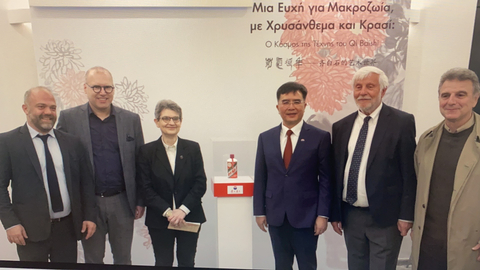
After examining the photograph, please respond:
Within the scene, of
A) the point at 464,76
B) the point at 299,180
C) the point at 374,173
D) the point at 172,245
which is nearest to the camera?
the point at 464,76

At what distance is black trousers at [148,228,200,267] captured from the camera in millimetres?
2242

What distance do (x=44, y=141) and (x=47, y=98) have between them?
1.18 feet

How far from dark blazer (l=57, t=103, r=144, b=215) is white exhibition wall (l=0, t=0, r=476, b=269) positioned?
0.08m

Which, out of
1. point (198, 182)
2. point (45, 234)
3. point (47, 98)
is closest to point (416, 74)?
point (198, 182)

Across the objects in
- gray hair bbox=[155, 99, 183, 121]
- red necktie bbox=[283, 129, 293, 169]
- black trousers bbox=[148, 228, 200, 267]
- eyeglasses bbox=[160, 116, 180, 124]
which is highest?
gray hair bbox=[155, 99, 183, 121]

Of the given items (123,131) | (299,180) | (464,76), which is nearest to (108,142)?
(123,131)

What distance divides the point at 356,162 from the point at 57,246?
257 centimetres

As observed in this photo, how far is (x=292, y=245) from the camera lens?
214 centimetres

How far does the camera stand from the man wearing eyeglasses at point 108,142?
2096 mm

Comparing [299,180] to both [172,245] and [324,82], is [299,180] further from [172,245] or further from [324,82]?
[172,245]

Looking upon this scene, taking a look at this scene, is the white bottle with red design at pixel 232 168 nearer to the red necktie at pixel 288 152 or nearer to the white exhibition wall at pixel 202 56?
the white exhibition wall at pixel 202 56

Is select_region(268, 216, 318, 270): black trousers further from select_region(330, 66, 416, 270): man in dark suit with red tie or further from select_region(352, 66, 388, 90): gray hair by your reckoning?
select_region(352, 66, 388, 90): gray hair

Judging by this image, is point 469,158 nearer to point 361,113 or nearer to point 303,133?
point 361,113

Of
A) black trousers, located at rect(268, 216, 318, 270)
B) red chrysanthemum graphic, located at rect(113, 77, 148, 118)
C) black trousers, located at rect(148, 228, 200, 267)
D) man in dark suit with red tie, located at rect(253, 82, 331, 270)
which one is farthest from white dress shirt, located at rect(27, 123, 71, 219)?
black trousers, located at rect(268, 216, 318, 270)
